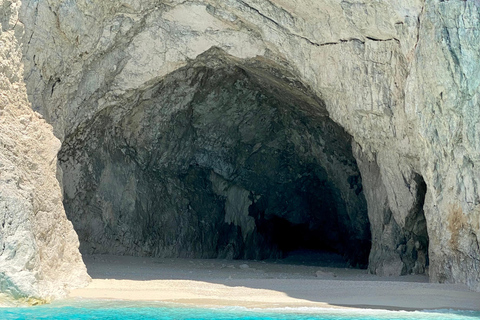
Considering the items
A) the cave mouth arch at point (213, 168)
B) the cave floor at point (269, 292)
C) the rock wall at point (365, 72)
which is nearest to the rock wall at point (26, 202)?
the cave floor at point (269, 292)

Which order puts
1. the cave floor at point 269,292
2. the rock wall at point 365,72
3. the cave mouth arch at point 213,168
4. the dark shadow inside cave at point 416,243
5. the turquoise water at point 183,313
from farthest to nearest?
the cave mouth arch at point 213,168 < the dark shadow inside cave at point 416,243 < the rock wall at point 365,72 < the cave floor at point 269,292 < the turquoise water at point 183,313

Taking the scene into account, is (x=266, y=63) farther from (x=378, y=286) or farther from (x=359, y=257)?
(x=359, y=257)

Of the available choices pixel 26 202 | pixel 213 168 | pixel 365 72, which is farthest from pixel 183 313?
pixel 213 168

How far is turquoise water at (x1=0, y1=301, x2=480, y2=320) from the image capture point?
6.95 m

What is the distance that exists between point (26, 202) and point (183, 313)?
2582 millimetres

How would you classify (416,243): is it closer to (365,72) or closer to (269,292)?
(365,72)

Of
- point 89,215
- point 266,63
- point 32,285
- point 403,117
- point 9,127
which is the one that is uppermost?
point 266,63

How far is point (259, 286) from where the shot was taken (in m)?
9.20

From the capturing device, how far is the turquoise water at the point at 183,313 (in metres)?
6.95

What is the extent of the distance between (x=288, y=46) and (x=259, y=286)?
13.8 ft

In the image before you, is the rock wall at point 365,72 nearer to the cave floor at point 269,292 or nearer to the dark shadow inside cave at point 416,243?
the dark shadow inside cave at point 416,243

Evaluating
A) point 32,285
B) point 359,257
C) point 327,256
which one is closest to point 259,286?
point 32,285

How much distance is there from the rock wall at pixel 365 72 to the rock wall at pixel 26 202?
0.66 m

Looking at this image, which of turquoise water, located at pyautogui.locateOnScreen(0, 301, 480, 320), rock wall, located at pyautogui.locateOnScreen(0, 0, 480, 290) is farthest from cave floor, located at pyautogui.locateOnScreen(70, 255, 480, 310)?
rock wall, located at pyautogui.locateOnScreen(0, 0, 480, 290)
